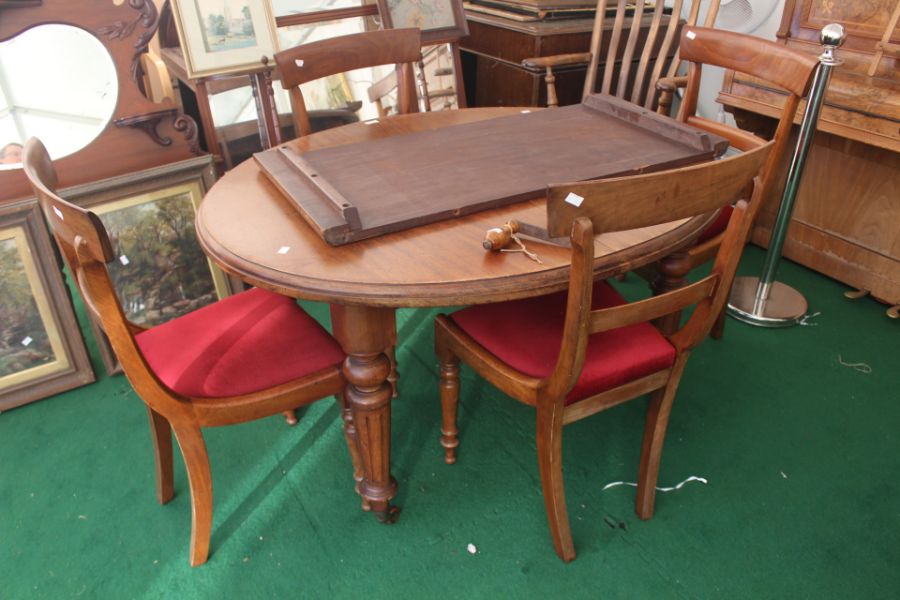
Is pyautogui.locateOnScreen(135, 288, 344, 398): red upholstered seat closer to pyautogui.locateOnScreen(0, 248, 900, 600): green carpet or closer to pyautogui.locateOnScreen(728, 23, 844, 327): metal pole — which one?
pyautogui.locateOnScreen(0, 248, 900, 600): green carpet

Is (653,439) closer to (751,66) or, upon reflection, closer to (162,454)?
(751,66)

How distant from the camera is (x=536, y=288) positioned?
122 cm

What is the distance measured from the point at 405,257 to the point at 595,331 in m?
0.38

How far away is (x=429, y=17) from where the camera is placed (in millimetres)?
2732

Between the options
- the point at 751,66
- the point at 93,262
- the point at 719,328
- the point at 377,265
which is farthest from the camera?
the point at 719,328

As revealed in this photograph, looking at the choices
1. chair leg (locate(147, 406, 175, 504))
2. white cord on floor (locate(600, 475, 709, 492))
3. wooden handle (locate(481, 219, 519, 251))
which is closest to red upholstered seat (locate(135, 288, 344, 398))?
chair leg (locate(147, 406, 175, 504))

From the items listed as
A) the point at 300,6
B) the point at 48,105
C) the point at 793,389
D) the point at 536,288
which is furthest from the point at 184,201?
the point at 793,389

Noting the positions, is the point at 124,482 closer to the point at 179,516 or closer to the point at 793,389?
the point at 179,516

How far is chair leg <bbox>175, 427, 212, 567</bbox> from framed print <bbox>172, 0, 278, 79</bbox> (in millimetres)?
1312

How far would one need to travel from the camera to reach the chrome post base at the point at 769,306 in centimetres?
246

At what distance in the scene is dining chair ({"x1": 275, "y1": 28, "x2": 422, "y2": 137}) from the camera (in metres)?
1.96

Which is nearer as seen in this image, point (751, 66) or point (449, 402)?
point (449, 402)

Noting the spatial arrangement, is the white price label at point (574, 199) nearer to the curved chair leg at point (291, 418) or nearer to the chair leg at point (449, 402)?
the chair leg at point (449, 402)

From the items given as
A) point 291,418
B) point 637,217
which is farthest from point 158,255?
point 637,217
